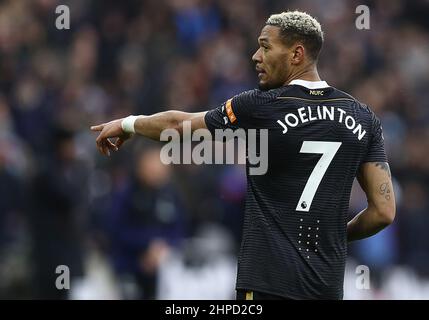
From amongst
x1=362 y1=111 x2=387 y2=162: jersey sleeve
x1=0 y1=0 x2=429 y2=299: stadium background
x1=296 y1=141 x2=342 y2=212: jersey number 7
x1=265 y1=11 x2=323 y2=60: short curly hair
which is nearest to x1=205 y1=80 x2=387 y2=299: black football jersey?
x1=296 y1=141 x2=342 y2=212: jersey number 7

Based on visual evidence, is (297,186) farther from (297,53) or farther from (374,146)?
(297,53)

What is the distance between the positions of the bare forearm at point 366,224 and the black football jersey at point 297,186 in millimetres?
273

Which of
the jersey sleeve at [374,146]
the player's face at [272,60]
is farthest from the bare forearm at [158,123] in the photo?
the jersey sleeve at [374,146]

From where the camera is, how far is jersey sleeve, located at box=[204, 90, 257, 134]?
18.0 feet

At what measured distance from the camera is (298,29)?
554 cm

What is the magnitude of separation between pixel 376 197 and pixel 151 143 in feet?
18.4

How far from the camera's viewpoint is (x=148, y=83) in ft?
43.8

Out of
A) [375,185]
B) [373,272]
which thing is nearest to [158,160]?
[373,272]

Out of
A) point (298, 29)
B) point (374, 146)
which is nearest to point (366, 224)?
point (374, 146)

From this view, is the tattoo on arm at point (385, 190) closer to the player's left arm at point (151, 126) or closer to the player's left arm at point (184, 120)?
the player's left arm at point (184, 120)

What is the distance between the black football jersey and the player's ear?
0.12m

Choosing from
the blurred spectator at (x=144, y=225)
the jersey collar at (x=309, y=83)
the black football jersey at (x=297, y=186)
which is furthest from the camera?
the blurred spectator at (x=144, y=225)

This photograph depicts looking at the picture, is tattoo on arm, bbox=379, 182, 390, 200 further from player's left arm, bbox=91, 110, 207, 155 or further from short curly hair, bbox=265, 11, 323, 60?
player's left arm, bbox=91, 110, 207, 155

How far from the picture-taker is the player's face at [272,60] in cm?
555
